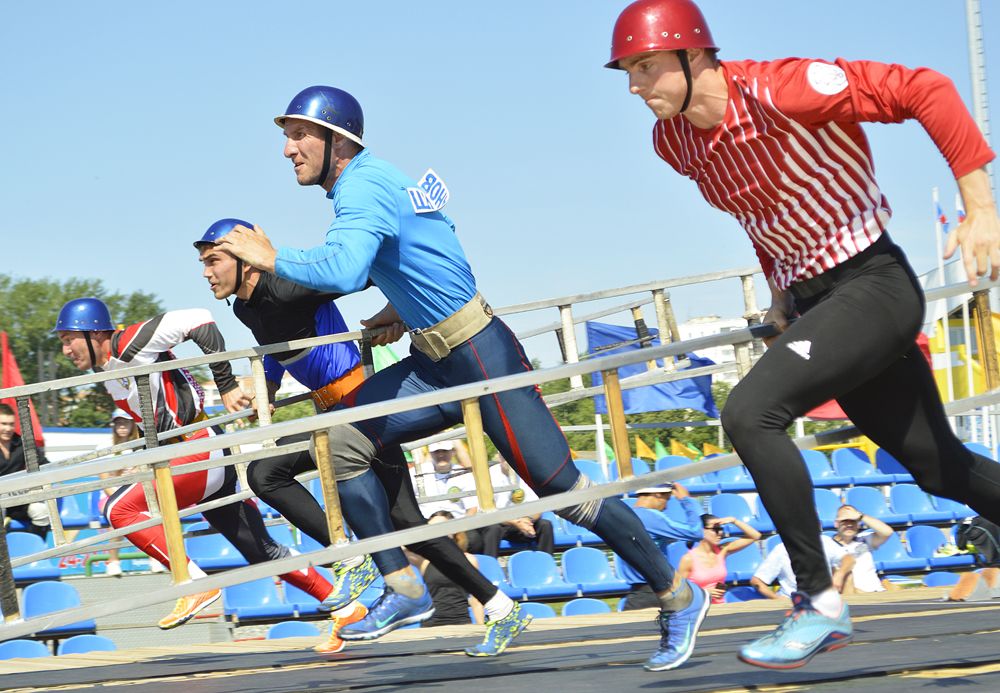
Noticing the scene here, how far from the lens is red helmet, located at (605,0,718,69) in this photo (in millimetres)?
3242

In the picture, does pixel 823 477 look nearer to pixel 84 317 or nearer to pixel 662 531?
pixel 662 531

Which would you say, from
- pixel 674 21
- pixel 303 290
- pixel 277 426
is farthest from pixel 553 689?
pixel 303 290

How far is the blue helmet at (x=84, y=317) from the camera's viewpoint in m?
6.05

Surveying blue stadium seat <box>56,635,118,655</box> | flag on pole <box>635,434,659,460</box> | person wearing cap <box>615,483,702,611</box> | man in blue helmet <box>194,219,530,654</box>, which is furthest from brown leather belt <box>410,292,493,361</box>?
flag on pole <box>635,434,659,460</box>

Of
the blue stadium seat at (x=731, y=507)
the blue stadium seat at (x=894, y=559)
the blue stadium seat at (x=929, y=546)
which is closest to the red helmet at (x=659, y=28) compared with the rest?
the blue stadium seat at (x=731, y=507)

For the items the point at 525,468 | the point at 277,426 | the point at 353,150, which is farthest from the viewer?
the point at 353,150

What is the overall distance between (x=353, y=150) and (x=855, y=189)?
2069mm

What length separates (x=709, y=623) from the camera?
546 centimetres

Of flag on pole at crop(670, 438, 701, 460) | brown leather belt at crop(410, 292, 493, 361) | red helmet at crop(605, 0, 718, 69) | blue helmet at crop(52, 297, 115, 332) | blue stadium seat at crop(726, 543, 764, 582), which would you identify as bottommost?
flag on pole at crop(670, 438, 701, 460)

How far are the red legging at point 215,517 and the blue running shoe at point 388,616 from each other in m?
1.49

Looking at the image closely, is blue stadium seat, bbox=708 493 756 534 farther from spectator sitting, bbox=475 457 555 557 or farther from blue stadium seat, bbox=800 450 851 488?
blue stadium seat, bbox=800 450 851 488

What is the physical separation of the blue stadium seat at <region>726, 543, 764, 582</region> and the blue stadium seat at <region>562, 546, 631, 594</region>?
3.33 ft

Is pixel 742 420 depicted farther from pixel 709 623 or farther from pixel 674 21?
pixel 709 623

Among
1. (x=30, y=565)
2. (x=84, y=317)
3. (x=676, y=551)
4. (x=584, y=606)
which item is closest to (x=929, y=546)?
(x=676, y=551)
